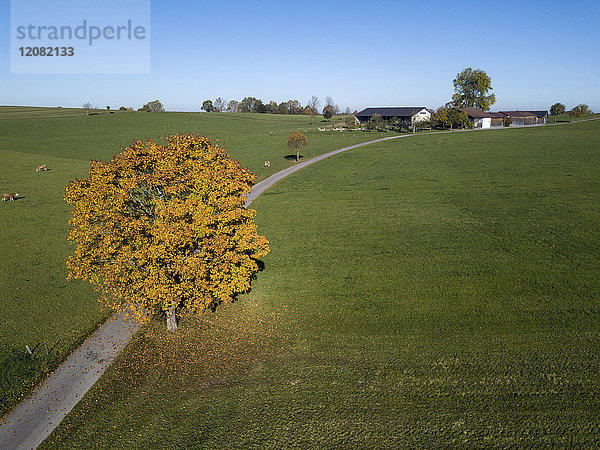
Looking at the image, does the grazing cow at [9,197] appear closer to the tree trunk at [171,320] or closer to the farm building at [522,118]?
the tree trunk at [171,320]

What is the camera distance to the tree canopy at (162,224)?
19.6m

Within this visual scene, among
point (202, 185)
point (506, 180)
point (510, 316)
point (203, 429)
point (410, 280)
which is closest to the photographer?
point (203, 429)

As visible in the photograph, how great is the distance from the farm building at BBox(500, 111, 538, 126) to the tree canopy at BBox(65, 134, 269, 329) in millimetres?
155122

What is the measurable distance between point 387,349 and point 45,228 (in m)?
40.7

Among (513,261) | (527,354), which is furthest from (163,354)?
(513,261)

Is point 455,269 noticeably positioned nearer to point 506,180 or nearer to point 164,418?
point 164,418

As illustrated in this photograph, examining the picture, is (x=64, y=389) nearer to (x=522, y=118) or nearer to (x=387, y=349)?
(x=387, y=349)

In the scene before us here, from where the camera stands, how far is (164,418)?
672 inches

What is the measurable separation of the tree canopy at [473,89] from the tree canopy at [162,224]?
6588 inches

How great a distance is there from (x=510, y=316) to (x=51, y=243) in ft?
138

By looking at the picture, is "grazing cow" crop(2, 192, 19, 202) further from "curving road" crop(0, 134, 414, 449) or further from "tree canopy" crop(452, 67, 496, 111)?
"tree canopy" crop(452, 67, 496, 111)

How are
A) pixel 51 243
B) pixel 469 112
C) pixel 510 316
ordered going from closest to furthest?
pixel 510 316 → pixel 51 243 → pixel 469 112

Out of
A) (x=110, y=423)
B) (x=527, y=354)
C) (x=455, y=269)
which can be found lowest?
(x=110, y=423)

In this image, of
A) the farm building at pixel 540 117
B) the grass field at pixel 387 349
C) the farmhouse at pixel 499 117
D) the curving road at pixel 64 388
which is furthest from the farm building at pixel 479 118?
the curving road at pixel 64 388
